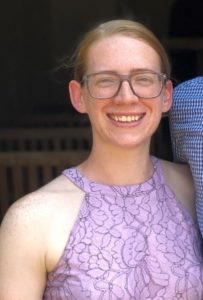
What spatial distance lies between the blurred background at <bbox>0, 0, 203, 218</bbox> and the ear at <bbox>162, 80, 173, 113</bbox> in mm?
1048

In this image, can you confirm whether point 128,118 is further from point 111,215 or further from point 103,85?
point 111,215

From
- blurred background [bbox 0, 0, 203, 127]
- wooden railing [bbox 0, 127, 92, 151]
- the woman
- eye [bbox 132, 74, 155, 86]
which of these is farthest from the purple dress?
blurred background [bbox 0, 0, 203, 127]

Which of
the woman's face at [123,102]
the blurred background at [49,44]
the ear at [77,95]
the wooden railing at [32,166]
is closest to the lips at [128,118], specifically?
the woman's face at [123,102]

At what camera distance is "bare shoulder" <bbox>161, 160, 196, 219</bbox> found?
4.93 feet

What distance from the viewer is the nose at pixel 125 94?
1339 mm

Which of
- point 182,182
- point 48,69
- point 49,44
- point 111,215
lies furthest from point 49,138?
point 49,44

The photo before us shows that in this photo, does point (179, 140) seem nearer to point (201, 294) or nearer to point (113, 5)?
point (201, 294)

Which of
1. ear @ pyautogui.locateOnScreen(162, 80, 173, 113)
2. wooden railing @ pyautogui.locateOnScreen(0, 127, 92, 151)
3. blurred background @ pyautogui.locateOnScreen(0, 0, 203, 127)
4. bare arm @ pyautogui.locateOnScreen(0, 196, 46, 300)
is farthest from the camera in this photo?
blurred background @ pyautogui.locateOnScreen(0, 0, 203, 127)

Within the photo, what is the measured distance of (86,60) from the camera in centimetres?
142

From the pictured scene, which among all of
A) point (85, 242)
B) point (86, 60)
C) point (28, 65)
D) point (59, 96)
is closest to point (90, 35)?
point (86, 60)

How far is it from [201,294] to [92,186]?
0.32 meters

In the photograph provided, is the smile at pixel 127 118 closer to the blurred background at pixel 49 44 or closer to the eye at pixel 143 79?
the eye at pixel 143 79

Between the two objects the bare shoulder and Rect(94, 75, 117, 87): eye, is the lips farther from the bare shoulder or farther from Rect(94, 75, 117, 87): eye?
the bare shoulder

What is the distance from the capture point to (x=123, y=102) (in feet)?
4.40
